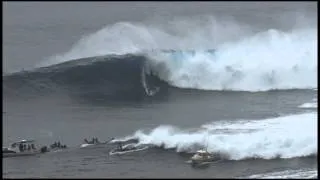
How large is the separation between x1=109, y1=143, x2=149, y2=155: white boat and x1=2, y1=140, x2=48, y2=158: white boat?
10.7ft

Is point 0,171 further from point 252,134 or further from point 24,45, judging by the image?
point 24,45

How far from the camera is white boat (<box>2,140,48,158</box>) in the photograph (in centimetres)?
3588

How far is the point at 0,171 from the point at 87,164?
368 centimetres

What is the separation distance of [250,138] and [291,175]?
16.2 feet

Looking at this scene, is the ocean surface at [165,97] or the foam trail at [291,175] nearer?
the foam trail at [291,175]

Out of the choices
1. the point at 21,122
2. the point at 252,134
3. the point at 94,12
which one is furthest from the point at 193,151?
the point at 94,12

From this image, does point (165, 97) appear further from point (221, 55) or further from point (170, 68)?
point (221, 55)

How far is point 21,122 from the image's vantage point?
42.3 m

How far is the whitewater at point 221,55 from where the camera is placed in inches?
2034

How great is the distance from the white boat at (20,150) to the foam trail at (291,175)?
10.4m

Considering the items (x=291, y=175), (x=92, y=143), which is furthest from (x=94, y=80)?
(x=291, y=175)

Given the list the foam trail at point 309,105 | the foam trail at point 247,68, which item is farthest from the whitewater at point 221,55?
the foam trail at point 309,105

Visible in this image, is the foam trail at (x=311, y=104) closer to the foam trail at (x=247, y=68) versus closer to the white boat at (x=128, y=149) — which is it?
the foam trail at (x=247, y=68)

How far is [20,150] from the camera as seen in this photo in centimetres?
3653
